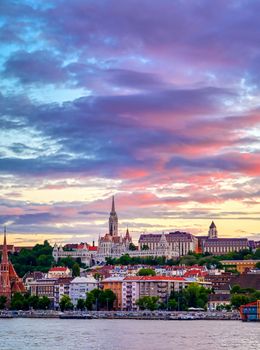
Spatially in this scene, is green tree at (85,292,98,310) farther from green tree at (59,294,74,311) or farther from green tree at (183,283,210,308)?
green tree at (183,283,210,308)

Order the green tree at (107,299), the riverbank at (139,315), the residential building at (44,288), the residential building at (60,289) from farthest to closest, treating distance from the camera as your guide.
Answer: the residential building at (44,288) < the residential building at (60,289) < the green tree at (107,299) < the riverbank at (139,315)

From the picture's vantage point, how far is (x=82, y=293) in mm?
99625

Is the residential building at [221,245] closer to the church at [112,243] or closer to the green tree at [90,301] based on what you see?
the church at [112,243]

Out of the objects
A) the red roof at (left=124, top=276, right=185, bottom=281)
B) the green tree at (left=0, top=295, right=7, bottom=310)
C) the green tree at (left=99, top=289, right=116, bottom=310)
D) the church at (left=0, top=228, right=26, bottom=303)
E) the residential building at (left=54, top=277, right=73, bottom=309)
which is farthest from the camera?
the residential building at (left=54, top=277, right=73, bottom=309)

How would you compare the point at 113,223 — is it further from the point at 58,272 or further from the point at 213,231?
the point at 58,272

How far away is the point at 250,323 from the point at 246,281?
31.1m

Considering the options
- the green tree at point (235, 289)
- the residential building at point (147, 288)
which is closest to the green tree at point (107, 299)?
the residential building at point (147, 288)

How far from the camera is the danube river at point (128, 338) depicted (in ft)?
145

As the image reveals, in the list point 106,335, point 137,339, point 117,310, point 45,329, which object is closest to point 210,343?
point 137,339

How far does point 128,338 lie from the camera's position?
49281mm

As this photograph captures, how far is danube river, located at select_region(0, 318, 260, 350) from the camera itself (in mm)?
44250

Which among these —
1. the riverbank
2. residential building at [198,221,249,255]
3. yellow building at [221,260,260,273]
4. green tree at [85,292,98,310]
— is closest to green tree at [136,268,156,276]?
green tree at [85,292,98,310]

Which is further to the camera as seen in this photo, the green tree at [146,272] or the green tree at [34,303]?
Result: the green tree at [146,272]

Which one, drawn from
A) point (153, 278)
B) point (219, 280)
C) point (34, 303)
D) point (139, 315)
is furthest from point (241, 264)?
point (139, 315)
